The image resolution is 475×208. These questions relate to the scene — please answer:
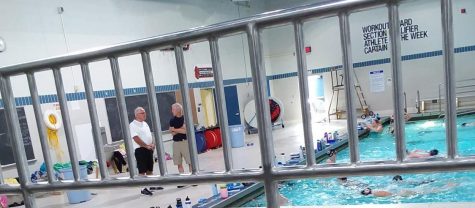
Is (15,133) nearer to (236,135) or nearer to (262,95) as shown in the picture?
(262,95)

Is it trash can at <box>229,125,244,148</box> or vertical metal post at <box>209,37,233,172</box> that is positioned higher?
vertical metal post at <box>209,37,233,172</box>

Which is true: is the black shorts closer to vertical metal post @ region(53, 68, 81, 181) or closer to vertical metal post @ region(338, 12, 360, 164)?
vertical metal post @ region(53, 68, 81, 181)

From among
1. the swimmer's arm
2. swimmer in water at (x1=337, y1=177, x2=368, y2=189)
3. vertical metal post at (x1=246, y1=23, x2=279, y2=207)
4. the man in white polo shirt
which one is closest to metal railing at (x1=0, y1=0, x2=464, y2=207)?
vertical metal post at (x1=246, y1=23, x2=279, y2=207)

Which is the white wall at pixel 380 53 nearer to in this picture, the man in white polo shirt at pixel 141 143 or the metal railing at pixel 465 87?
the metal railing at pixel 465 87

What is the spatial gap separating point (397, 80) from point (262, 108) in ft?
1.68

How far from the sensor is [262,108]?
1418mm

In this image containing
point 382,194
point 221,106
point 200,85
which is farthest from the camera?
point 200,85

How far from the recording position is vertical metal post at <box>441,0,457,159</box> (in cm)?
115

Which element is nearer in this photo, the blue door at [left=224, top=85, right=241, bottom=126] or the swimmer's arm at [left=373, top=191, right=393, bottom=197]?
the swimmer's arm at [left=373, top=191, right=393, bottom=197]

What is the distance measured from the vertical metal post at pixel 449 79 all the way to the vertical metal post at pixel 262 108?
0.64 m

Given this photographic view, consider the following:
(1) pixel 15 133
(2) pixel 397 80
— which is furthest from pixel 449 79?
(1) pixel 15 133

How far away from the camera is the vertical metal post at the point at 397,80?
121 cm

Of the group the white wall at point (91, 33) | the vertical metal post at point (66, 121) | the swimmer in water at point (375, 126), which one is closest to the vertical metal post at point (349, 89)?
the vertical metal post at point (66, 121)

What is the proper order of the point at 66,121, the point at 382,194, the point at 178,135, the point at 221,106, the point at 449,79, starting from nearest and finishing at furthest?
the point at 449,79 < the point at 221,106 < the point at 66,121 < the point at 382,194 < the point at 178,135
